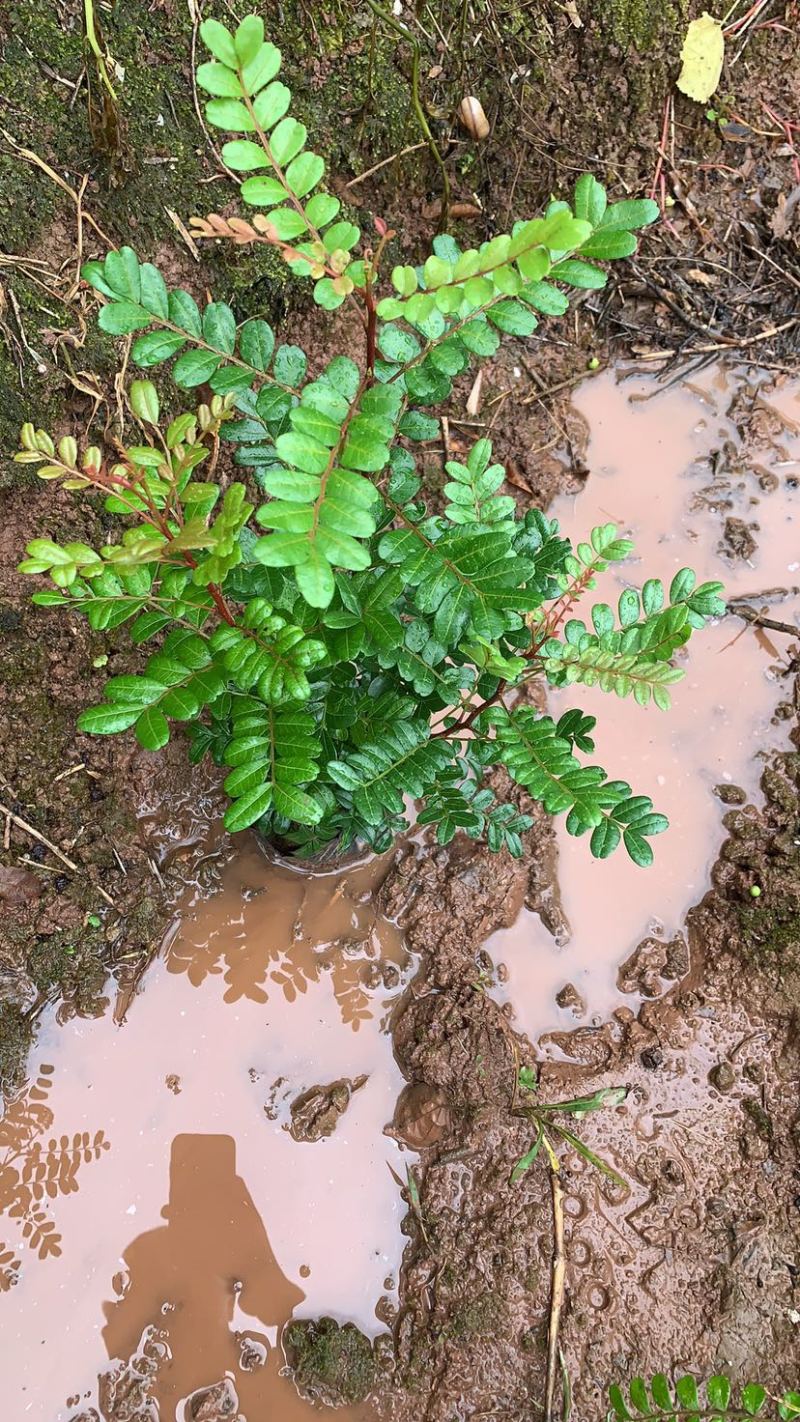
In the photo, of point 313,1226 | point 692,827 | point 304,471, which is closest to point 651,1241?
point 313,1226

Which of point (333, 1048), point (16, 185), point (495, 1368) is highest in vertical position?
point (16, 185)

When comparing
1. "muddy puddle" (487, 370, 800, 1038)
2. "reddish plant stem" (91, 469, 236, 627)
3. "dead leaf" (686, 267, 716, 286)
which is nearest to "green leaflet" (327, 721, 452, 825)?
"reddish plant stem" (91, 469, 236, 627)

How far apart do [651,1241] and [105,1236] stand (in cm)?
132

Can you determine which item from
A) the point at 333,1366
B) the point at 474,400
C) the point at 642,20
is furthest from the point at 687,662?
the point at 333,1366

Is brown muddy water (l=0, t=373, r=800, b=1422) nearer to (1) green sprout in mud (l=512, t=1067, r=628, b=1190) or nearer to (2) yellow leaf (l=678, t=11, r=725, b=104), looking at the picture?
(1) green sprout in mud (l=512, t=1067, r=628, b=1190)

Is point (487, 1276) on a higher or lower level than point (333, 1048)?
lower

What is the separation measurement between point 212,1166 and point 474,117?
2972 mm

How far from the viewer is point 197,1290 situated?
2057 millimetres

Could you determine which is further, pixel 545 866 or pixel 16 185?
pixel 545 866

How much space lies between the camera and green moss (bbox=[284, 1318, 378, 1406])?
6.48ft

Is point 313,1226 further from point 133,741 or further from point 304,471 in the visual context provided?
point 304,471

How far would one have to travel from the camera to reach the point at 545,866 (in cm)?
246

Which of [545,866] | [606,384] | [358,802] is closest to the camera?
[358,802]

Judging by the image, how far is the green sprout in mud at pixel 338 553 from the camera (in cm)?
109
